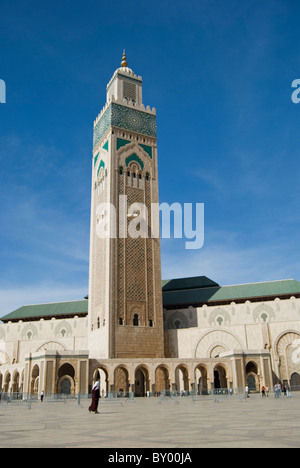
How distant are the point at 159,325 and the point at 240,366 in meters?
7.54

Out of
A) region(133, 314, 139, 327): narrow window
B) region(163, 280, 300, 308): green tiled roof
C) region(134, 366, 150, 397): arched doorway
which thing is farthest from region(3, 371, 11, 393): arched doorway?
region(163, 280, 300, 308): green tiled roof

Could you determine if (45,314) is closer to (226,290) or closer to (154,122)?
(226,290)

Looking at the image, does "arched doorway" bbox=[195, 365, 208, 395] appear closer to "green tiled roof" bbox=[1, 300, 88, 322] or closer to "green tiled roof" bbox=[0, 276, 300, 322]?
"green tiled roof" bbox=[0, 276, 300, 322]

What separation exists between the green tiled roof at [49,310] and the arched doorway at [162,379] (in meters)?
12.3

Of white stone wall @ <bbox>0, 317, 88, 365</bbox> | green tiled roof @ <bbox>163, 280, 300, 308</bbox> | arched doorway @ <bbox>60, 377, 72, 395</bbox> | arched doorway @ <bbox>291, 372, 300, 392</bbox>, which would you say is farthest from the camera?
white stone wall @ <bbox>0, 317, 88, 365</bbox>

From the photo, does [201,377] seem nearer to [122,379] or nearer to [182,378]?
[182,378]

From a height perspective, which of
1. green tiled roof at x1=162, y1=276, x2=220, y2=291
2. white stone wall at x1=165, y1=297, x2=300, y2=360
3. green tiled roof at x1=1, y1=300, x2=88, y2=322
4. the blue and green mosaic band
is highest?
the blue and green mosaic band

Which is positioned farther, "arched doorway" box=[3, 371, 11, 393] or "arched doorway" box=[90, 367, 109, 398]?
"arched doorway" box=[3, 371, 11, 393]

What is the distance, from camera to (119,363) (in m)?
32.2

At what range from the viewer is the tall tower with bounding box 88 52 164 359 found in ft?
116

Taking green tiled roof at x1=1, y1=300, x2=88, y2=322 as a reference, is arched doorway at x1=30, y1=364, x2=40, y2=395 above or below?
below

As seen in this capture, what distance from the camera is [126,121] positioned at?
41344 mm

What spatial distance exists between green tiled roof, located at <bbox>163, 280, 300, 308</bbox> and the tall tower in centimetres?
521
